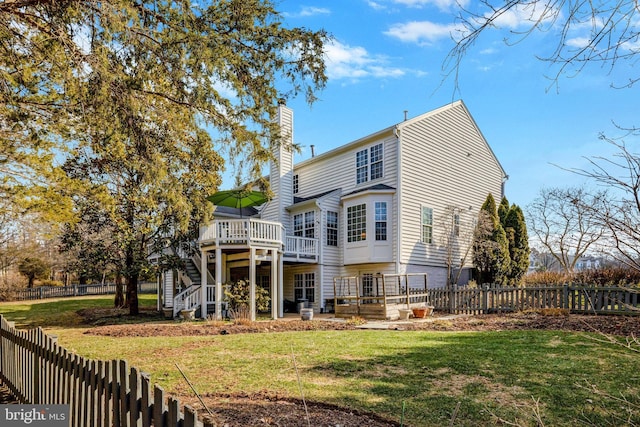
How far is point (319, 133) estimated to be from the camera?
5266 millimetres

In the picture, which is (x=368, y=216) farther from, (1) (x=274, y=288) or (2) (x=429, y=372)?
(2) (x=429, y=372)

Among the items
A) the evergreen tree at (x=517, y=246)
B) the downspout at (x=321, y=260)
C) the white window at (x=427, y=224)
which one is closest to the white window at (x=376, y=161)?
the white window at (x=427, y=224)

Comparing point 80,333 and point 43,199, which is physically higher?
point 43,199

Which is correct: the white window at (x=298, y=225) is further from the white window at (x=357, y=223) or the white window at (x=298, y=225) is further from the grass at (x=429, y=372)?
the grass at (x=429, y=372)

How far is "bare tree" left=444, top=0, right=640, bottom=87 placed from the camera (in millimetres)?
2137

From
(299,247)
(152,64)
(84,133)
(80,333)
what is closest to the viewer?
(152,64)

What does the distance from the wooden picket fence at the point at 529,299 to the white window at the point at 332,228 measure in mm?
5146

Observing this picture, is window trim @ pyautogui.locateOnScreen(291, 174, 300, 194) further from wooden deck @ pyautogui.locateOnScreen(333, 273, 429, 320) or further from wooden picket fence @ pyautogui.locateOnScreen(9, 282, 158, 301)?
wooden picket fence @ pyautogui.locateOnScreen(9, 282, 158, 301)

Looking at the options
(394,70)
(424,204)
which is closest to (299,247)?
(424,204)

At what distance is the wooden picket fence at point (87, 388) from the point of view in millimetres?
2475

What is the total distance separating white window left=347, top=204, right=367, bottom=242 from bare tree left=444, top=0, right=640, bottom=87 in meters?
17.0

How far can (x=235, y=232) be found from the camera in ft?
55.4

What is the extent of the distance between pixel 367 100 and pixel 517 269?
17.7m

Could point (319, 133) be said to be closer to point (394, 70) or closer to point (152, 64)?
point (394, 70)
